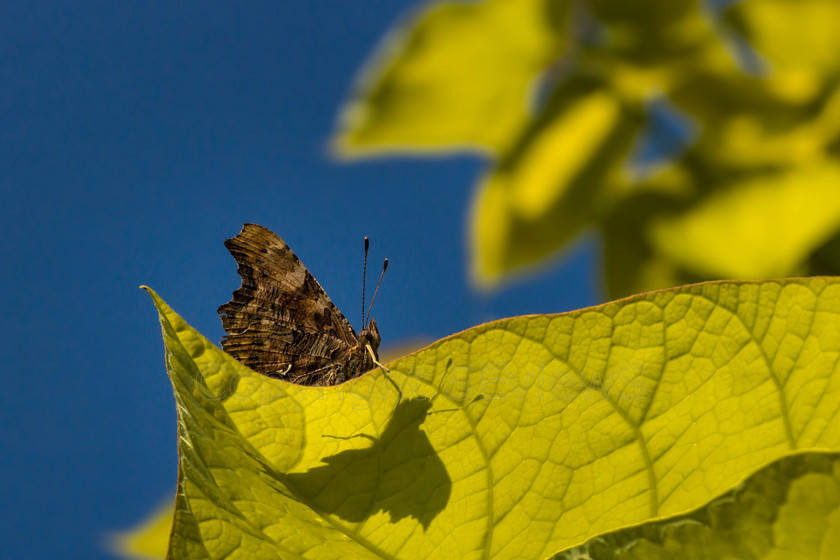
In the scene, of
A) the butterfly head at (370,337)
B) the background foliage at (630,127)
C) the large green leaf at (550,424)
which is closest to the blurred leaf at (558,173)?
the background foliage at (630,127)

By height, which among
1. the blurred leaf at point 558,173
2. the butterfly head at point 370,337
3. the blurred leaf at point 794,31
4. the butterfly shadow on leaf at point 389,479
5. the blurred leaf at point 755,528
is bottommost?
the blurred leaf at point 755,528

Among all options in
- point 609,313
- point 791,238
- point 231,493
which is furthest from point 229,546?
point 791,238

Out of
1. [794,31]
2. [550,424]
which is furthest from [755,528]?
[794,31]

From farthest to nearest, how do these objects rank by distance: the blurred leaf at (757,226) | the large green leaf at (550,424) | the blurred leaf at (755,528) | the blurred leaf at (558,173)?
the blurred leaf at (558,173) < the blurred leaf at (757,226) < the large green leaf at (550,424) < the blurred leaf at (755,528)

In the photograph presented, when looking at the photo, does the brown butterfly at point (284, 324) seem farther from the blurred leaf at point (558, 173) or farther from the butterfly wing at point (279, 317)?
the blurred leaf at point (558, 173)

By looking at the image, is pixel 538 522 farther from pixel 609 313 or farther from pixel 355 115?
pixel 355 115

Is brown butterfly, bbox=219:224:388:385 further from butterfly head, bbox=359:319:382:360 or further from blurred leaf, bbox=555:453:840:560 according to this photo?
blurred leaf, bbox=555:453:840:560
